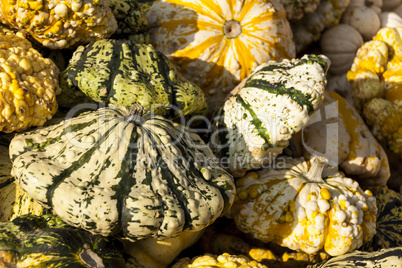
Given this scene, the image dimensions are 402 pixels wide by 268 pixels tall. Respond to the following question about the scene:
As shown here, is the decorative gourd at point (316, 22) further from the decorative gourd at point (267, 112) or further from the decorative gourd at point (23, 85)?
the decorative gourd at point (23, 85)

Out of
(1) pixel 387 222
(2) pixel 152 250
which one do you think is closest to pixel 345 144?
(1) pixel 387 222

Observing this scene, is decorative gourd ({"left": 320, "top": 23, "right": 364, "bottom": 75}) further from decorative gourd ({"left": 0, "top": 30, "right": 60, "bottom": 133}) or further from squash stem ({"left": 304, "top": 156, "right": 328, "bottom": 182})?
decorative gourd ({"left": 0, "top": 30, "right": 60, "bottom": 133})

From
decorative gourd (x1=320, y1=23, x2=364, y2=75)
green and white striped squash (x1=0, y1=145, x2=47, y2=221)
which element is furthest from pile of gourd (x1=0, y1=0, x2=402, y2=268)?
decorative gourd (x1=320, y1=23, x2=364, y2=75)

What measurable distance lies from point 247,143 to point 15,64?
1115mm

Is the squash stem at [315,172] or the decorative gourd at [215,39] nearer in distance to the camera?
the squash stem at [315,172]

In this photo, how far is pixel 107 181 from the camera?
1.41 meters

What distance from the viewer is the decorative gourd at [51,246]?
4.27 feet

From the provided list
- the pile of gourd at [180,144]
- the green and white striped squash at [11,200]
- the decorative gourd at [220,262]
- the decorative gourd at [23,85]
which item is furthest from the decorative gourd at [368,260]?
the decorative gourd at [23,85]

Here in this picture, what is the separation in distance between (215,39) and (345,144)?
1.01 meters

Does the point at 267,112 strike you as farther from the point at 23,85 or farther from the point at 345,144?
the point at 23,85

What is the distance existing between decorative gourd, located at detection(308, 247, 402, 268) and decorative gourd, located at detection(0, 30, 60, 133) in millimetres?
1489

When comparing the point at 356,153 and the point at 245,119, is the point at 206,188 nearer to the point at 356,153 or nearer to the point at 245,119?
the point at 245,119

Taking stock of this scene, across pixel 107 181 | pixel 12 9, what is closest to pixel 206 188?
pixel 107 181

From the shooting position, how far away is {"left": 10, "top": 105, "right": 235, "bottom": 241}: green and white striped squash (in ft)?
4.42
